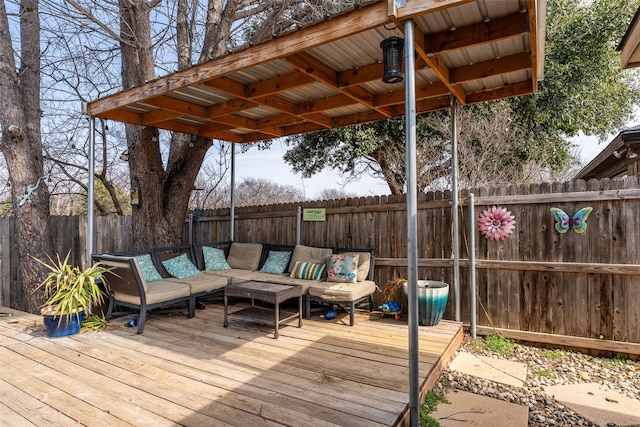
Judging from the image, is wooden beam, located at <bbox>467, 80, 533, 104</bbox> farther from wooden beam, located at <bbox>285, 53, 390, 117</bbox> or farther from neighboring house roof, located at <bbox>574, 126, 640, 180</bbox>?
neighboring house roof, located at <bbox>574, 126, 640, 180</bbox>

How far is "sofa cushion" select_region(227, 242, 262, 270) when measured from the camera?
570 centimetres

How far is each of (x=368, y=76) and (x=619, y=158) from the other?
4.38m

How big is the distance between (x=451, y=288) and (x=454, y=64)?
8.25ft

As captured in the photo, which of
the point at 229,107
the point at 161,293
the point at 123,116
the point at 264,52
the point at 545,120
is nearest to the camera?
the point at 264,52

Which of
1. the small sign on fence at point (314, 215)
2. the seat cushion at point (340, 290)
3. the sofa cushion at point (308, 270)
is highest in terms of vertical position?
the small sign on fence at point (314, 215)

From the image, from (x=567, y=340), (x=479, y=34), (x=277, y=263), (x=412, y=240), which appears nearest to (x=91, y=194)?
(x=277, y=263)

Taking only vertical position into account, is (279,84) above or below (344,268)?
above

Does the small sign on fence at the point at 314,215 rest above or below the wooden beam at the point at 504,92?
below

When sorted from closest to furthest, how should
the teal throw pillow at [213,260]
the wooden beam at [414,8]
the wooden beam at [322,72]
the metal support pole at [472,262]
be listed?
the wooden beam at [414,8] → the wooden beam at [322,72] → the metal support pole at [472,262] → the teal throw pillow at [213,260]

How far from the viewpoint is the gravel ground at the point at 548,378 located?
2.80 m

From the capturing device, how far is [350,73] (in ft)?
12.0

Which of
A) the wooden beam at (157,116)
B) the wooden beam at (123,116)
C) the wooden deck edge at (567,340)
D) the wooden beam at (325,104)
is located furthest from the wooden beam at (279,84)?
the wooden deck edge at (567,340)

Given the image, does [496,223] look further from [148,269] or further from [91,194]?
[91,194]

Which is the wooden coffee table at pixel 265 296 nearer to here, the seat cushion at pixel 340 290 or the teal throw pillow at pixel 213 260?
the seat cushion at pixel 340 290
